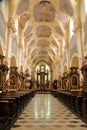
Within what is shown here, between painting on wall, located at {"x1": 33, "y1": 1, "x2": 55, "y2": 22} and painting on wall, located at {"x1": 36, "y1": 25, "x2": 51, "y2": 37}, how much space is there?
Result: 2.41 m

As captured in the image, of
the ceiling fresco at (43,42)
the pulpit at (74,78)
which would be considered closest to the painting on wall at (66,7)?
the pulpit at (74,78)

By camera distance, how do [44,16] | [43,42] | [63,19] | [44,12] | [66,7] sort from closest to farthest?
1. [66,7]
2. [63,19]
3. [44,12]
4. [44,16]
5. [43,42]

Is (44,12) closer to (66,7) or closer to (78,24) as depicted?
(66,7)

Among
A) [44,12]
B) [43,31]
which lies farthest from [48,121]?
[43,31]

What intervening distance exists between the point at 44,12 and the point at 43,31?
20.1ft

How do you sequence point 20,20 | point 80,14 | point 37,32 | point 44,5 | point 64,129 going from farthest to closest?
point 37,32, point 20,20, point 44,5, point 80,14, point 64,129

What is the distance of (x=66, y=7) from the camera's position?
18.3 meters

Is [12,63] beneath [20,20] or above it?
beneath

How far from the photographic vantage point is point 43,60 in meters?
48.8

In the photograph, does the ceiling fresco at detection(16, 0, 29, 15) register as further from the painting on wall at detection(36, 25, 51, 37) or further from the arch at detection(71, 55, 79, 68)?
the arch at detection(71, 55, 79, 68)

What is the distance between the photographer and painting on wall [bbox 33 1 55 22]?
20.3m

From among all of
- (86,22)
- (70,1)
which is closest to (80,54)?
(86,22)

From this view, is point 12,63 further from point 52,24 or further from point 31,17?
point 52,24

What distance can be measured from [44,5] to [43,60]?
28959 millimetres
